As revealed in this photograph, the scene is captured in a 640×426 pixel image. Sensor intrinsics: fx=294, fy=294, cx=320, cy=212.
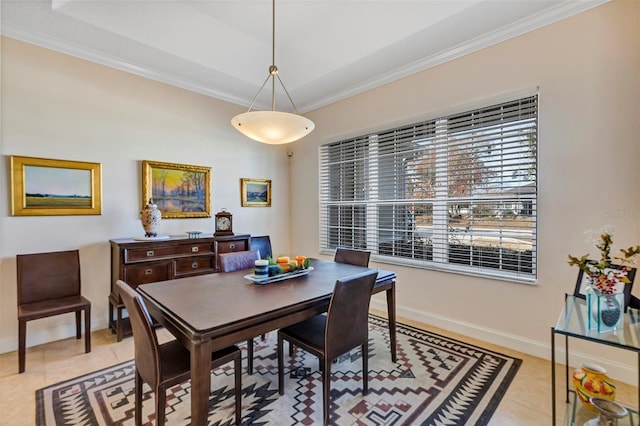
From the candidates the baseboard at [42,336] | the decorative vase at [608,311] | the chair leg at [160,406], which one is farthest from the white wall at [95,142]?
the decorative vase at [608,311]

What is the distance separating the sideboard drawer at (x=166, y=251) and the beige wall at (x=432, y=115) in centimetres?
52

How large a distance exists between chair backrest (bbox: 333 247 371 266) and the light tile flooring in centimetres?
121

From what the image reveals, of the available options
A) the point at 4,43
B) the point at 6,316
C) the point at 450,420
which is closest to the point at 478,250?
the point at 450,420

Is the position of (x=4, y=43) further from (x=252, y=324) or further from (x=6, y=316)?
(x=252, y=324)

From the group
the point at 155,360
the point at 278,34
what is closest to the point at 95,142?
the point at 278,34

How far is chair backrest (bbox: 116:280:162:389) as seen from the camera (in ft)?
4.61

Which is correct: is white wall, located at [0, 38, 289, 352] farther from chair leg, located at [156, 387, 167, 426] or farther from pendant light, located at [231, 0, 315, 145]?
chair leg, located at [156, 387, 167, 426]

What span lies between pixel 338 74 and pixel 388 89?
0.64 m

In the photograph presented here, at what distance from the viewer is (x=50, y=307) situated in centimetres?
251

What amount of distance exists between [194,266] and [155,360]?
204 centimetres

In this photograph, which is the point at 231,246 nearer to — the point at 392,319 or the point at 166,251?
the point at 166,251

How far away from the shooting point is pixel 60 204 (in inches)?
115

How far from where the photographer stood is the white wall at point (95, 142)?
8.86ft

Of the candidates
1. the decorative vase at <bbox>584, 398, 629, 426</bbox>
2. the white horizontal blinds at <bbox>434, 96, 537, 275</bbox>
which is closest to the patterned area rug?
the decorative vase at <bbox>584, 398, 629, 426</bbox>
